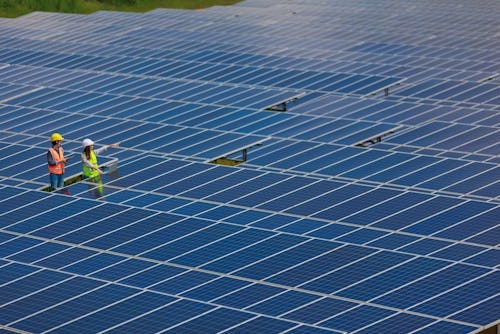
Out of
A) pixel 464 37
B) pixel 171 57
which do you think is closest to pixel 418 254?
pixel 171 57

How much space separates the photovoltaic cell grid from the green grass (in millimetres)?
31457

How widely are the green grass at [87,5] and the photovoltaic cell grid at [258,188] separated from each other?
103 feet

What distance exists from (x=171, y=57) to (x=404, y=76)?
12.1 metres

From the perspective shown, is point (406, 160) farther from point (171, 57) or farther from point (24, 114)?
point (171, 57)

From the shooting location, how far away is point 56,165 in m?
34.2

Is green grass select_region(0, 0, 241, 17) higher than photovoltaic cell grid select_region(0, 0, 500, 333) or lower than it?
lower

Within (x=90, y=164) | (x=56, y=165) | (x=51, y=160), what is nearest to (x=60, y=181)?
(x=56, y=165)

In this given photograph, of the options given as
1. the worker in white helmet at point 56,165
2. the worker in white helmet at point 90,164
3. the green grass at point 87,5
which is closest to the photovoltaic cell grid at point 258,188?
the worker in white helmet at point 90,164

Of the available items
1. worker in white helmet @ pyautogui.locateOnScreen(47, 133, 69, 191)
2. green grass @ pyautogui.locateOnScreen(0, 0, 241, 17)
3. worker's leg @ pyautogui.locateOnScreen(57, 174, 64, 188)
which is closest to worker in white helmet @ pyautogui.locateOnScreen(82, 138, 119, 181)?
worker in white helmet @ pyautogui.locateOnScreen(47, 133, 69, 191)

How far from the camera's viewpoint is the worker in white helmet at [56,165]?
3412 centimetres

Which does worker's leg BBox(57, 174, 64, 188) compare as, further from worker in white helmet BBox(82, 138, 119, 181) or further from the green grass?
the green grass

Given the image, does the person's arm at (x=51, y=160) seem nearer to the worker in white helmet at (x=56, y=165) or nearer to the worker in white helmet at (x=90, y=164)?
the worker in white helmet at (x=56, y=165)

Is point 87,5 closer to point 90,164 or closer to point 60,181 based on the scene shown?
point 60,181

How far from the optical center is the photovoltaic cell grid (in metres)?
24.1
